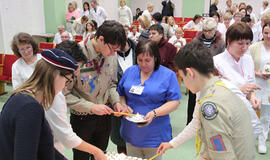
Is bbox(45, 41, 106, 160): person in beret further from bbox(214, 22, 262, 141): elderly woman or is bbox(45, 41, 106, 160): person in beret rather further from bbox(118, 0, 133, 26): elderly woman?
bbox(118, 0, 133, 26): elderly woman

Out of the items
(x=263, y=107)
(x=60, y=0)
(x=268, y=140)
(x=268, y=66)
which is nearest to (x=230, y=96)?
(x=268, y=66)

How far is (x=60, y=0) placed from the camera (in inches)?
381

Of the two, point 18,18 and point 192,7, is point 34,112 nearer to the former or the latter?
point 18,18

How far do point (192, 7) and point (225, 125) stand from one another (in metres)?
15.4

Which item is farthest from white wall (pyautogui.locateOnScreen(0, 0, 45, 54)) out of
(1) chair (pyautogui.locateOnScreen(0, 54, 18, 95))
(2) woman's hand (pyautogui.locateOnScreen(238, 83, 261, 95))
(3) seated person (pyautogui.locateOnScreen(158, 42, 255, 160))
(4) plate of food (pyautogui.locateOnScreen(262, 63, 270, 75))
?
(3) seated person (pyautogui.locateOnScreen(158, 42, 255, 160))

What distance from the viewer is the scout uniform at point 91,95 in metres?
2.04

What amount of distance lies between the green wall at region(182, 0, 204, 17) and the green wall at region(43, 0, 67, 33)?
27.2 feet

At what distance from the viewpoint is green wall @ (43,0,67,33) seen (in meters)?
9.42

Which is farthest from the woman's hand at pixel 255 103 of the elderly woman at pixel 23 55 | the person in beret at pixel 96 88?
the elderly woman at pixel 23 55

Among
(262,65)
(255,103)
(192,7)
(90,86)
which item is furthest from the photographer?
(192,7)

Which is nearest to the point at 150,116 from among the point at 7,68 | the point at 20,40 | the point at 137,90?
the point at 137,90

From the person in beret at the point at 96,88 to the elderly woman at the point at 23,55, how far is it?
3.92ft

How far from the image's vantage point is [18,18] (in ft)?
27.9

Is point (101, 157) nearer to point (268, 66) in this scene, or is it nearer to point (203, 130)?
point (203, 130)
